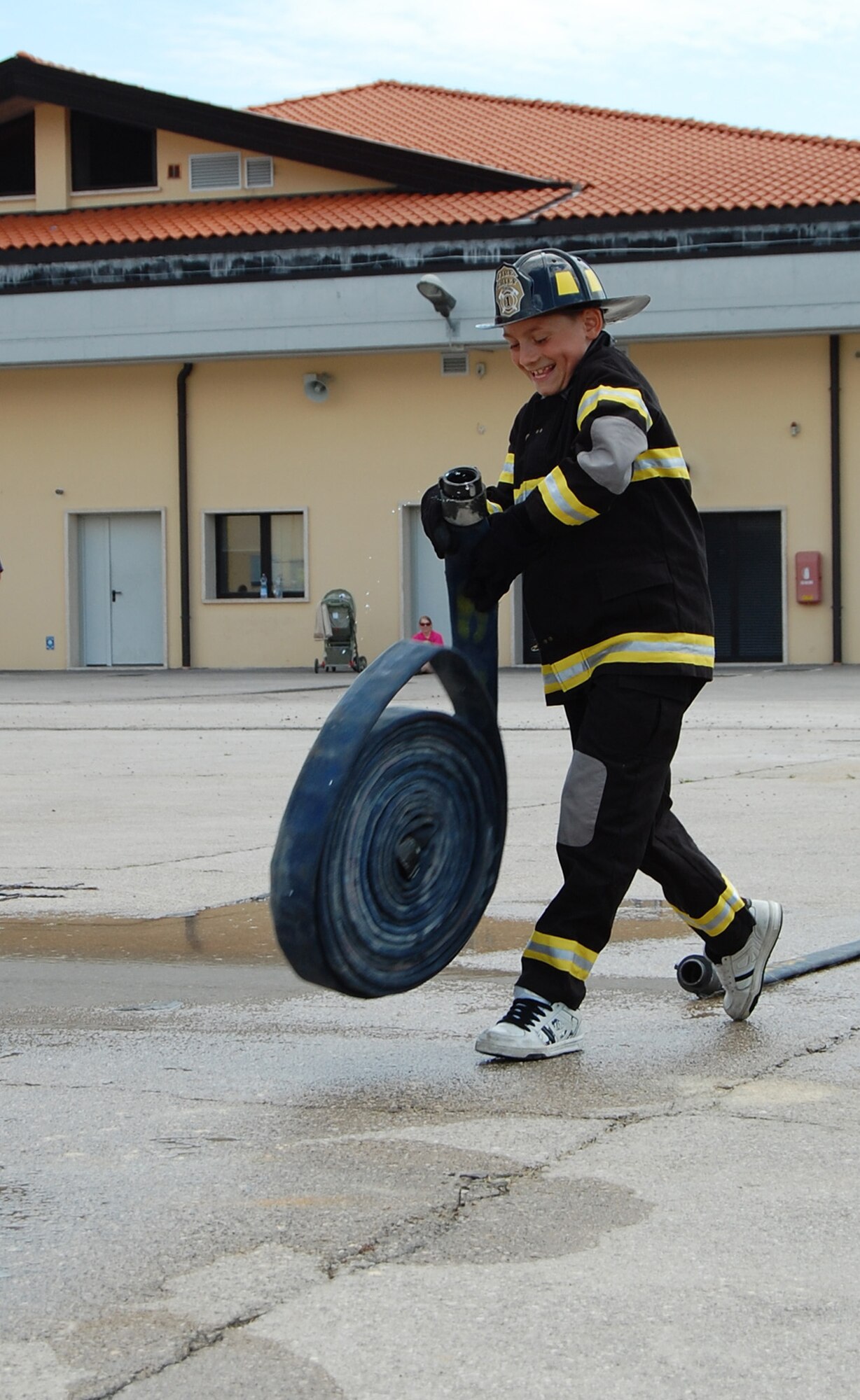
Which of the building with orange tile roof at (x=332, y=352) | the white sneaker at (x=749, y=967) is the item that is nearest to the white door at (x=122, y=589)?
the building with orange tile roof at (x=332, y=352)

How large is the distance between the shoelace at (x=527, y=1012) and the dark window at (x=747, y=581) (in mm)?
22467

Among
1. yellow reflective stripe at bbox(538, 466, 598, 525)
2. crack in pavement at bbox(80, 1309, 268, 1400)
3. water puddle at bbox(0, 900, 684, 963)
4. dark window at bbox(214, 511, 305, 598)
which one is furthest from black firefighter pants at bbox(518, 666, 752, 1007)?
dark window at bbox(214, 511, 305, 598)

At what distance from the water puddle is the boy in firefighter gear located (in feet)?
4.91

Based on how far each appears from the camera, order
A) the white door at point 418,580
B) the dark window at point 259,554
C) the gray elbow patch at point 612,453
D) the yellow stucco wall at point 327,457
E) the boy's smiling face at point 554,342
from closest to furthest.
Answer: the gray elbow patch at point 612,453, the boy's smiling face at point 554,342, the yellow stucco wall at point 327,457, the white door at point 418,580, the dark window at point 259,554

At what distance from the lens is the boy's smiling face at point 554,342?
4625 millimetres

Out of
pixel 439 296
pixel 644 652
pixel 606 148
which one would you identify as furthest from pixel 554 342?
pixel 606 148

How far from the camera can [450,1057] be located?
4.54m

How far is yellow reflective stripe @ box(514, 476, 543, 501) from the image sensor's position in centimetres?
468

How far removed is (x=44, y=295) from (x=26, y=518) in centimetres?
337

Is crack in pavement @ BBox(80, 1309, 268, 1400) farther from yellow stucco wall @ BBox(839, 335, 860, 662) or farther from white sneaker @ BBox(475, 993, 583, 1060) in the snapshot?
yellow stucco wall @ BBox(839, 335, 860, 662)

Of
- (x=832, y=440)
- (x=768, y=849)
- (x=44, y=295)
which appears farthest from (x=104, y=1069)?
(x=44, y=295)

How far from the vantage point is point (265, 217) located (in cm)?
2841

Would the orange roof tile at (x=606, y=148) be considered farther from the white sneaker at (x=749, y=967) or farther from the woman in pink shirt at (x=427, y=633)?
the white sneaker at (x=749, y=967)

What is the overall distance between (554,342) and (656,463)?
376 millimetres
